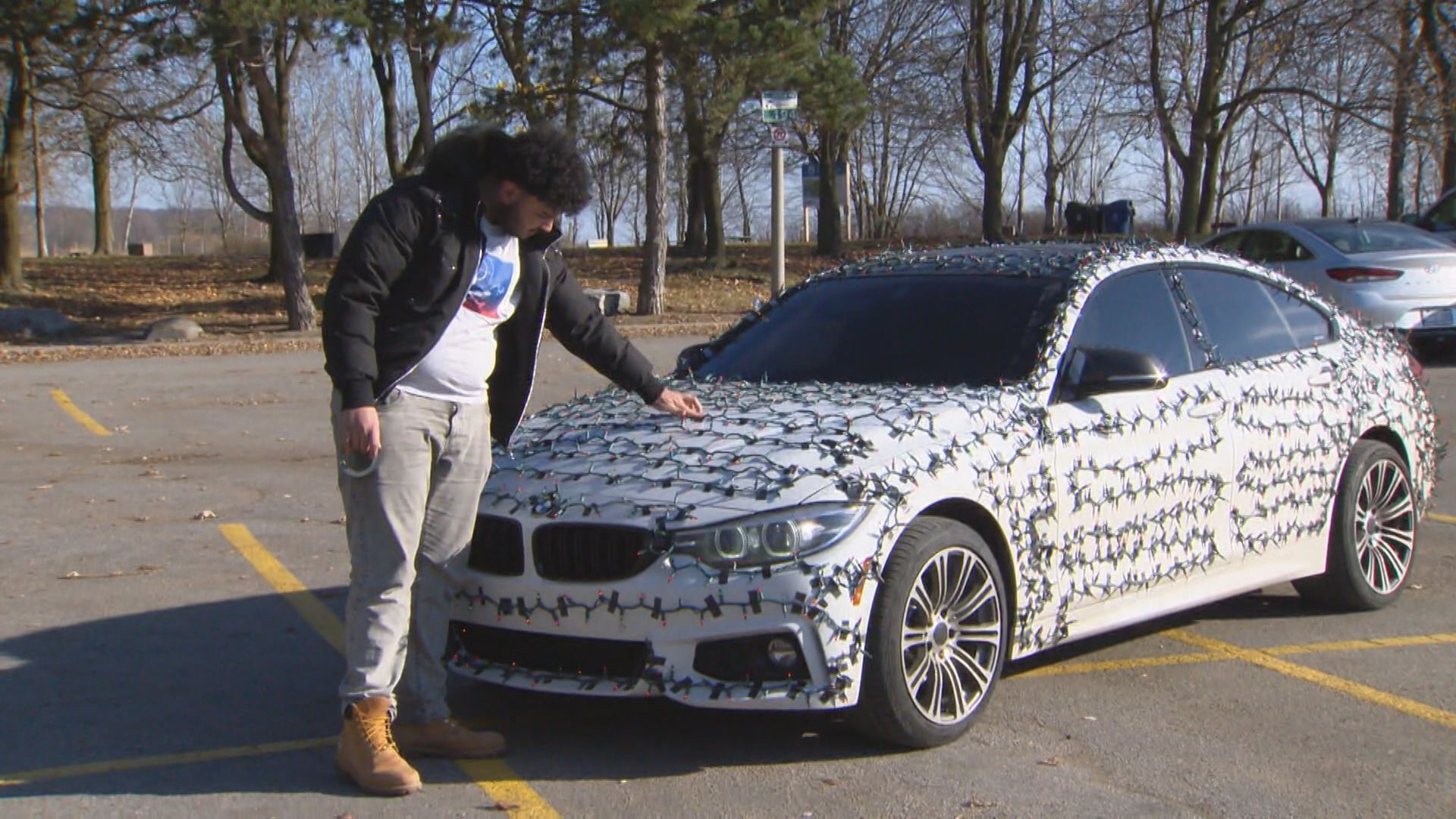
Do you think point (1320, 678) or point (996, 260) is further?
point (996, 260)

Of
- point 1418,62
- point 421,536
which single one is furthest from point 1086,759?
point 1418,62

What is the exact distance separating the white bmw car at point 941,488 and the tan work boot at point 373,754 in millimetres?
402

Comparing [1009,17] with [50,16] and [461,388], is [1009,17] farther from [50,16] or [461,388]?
[461,388]

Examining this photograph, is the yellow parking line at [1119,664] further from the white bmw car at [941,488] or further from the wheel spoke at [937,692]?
the wheel spoke at [937,692]

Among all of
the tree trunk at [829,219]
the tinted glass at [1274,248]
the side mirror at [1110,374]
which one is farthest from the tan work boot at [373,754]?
the tree trunk at [829,219]

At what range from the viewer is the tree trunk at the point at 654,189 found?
23875mm

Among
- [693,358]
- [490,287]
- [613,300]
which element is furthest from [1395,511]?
[613,300]

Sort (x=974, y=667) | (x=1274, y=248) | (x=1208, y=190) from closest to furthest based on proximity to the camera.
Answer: (x=974, y=667)
(x=1274, y=248)
(x=1208, y=190)

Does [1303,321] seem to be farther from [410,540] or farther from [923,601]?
[410,540]

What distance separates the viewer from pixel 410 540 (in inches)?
164

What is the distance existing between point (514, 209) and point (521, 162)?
0.15 metres

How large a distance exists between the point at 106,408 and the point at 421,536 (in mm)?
10679

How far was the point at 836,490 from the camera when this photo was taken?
4.20m

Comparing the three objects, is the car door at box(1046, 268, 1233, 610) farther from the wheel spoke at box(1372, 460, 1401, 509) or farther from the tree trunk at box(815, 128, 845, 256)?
the tree trunk at box(815, 128, 845, 256)
